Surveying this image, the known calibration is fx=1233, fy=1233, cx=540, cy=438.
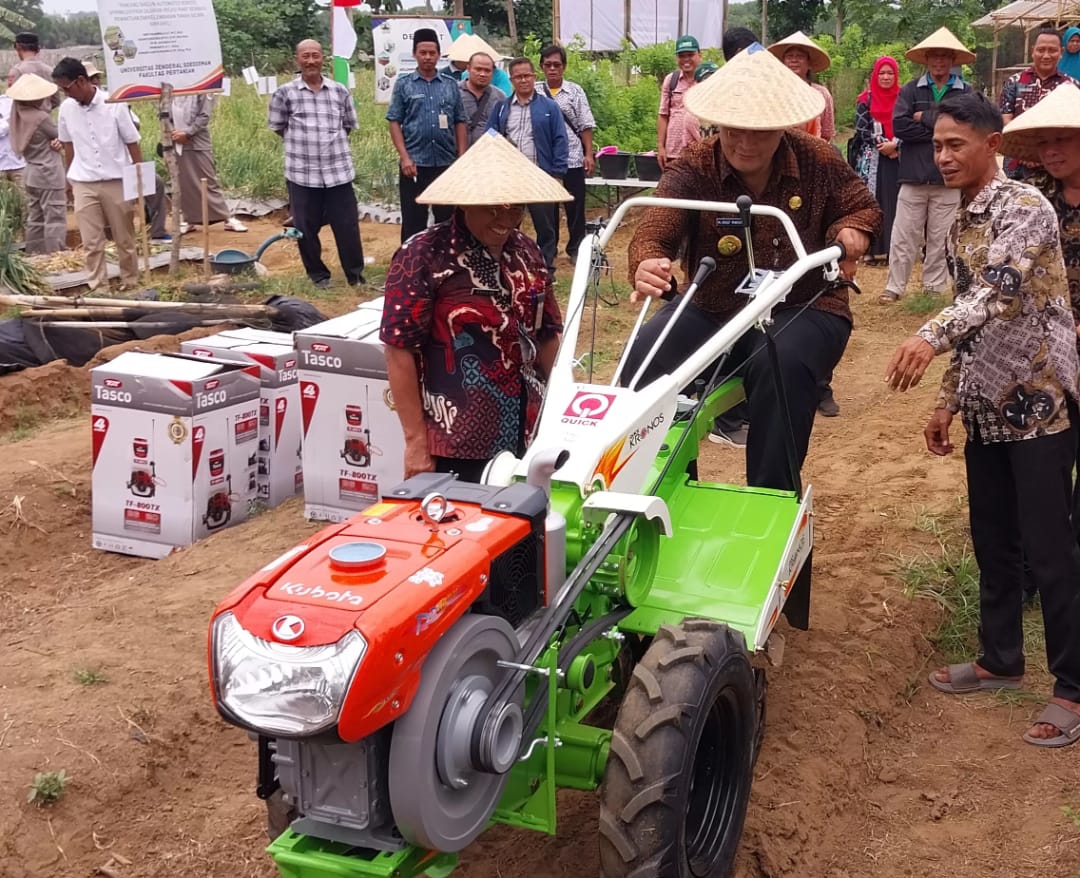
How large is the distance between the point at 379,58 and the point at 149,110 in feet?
24.8

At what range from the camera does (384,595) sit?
8.02 feet

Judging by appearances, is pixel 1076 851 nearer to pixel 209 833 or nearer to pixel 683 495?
pixel 683 495

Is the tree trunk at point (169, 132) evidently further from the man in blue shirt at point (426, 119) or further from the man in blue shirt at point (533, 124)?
the man in blue shirt at point (533, 124)

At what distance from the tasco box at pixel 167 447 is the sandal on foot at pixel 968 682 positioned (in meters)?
3.37

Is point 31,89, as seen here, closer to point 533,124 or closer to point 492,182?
point 533,124

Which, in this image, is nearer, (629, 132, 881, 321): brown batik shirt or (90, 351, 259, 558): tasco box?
(629, 132, 881, 321): brown batik shirt

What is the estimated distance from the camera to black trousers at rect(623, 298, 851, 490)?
4.14m

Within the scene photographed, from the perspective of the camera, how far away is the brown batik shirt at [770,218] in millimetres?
4293

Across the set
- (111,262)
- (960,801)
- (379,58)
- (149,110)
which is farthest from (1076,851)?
(149,110)

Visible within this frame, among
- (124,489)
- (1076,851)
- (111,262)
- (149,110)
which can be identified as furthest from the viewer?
(149,110)

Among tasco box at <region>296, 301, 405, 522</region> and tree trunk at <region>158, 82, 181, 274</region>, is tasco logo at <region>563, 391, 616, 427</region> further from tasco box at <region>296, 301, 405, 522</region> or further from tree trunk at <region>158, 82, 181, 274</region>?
tree trunk at <region>158, 82, 181, 274</region>

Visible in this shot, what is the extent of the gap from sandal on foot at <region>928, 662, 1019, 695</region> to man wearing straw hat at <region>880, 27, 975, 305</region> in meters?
5.46

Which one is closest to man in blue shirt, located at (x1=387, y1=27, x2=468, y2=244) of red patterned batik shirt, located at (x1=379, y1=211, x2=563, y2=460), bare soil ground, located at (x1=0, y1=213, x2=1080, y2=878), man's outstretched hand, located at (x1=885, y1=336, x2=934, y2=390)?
bare soil ground, located at (x1=0, y1=213, x2=1080, y2=878)

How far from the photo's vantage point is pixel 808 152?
14.1 ft
